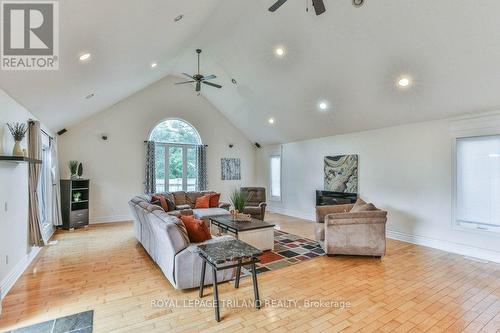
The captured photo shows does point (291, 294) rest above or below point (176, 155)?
below

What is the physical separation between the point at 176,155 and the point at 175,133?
71 centimetres

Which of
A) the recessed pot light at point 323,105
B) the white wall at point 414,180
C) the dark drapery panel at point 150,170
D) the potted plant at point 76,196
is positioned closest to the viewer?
the white wall at point 414,180

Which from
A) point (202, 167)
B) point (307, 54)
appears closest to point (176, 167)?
point (202, 167)

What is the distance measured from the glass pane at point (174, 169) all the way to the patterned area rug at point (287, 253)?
4.04 meters

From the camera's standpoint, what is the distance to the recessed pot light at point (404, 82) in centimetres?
440

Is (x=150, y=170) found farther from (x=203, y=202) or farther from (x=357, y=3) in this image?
(x=357, y=3)

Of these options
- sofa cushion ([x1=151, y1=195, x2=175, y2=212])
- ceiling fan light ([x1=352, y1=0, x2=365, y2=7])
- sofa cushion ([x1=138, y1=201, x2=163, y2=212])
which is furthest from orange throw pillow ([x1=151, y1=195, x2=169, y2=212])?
ceiling fan light ([x1=352, y1=0, x2=365, y2=7])

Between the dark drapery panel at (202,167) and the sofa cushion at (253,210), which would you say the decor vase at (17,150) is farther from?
the dark drapery panel at (202,167)

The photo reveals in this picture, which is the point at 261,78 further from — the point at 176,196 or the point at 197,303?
the point at 197,303

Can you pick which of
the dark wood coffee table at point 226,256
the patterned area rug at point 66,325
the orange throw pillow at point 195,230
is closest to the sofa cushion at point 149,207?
the orange throw pillow at point 195,230

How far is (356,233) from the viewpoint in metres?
4.28

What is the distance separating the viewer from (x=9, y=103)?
3.31 metres

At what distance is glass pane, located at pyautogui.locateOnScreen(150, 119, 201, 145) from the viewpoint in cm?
802

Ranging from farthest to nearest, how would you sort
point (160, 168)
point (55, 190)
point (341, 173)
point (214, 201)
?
point (160, 168)
point (214, 201)
point (341, 173)
point (55, 190)
